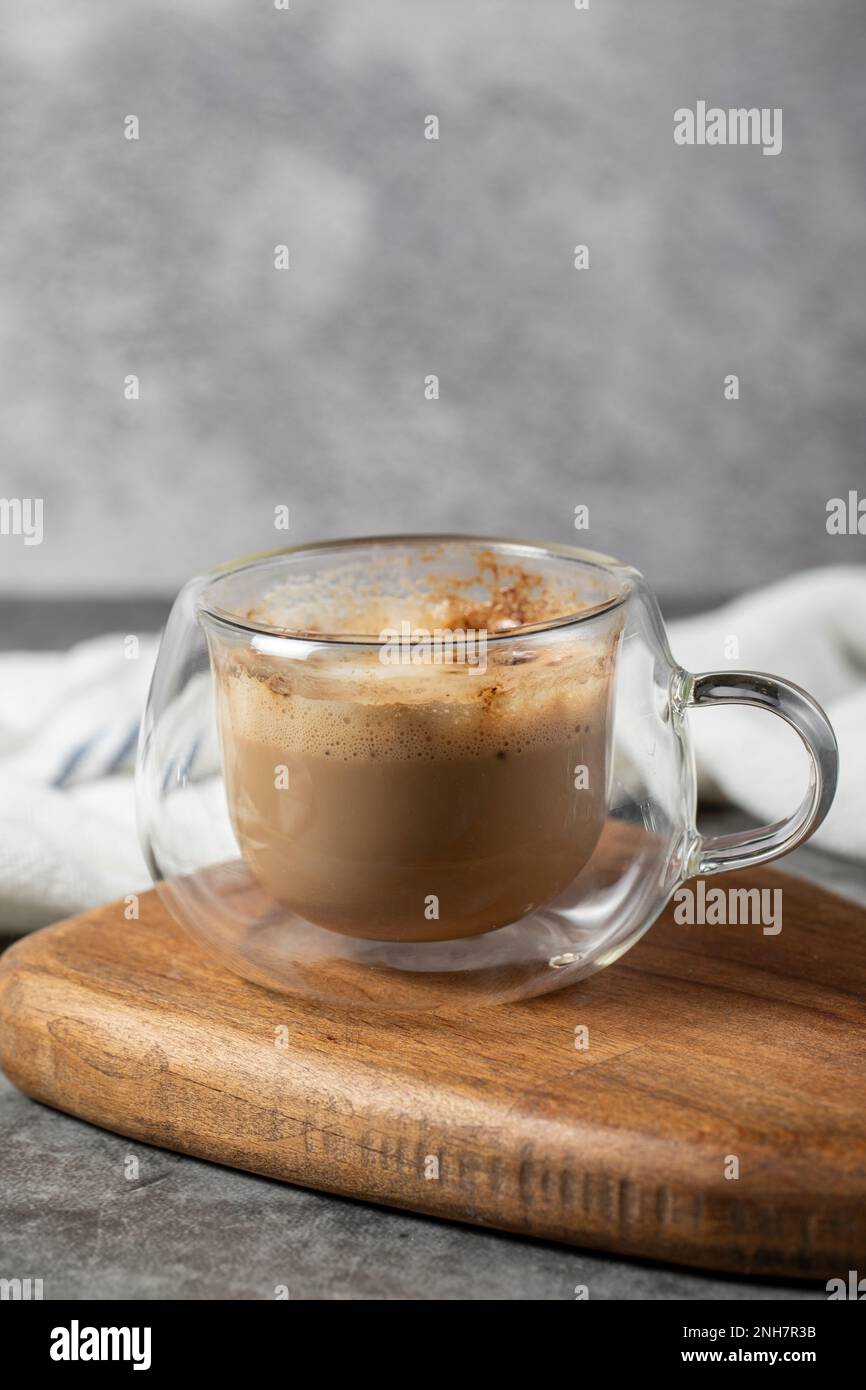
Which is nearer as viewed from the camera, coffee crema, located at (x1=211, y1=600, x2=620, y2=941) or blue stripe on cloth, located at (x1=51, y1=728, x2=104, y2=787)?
coffee crema, located at (x1=211, y1=600, x2=620, y2=941)

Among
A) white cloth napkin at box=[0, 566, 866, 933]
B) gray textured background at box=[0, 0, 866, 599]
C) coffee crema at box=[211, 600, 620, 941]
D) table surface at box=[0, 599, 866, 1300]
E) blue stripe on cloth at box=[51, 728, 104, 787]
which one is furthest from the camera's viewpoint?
gray textured background at box=[0, 0, 866, 599]

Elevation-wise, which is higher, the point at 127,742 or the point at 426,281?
the point at 426,281

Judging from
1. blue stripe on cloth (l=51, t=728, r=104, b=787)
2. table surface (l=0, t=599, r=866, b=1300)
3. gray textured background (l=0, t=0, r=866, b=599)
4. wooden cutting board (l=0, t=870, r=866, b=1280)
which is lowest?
table surface (l=0, t=599, r=866, b=1300)

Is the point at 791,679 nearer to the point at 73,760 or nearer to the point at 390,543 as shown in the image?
the point at 390,543

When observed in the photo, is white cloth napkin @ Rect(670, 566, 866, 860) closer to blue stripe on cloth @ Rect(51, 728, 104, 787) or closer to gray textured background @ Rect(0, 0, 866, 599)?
blue stripe on cloth @ Rect(51, 728, 104, 787)

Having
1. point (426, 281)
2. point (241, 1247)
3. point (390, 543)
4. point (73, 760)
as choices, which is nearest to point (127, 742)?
point (73, 760)

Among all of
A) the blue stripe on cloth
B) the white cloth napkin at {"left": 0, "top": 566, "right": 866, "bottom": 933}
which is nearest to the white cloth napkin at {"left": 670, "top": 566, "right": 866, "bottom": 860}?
the white cloth napkin at {"left": 0, "top": 566, "right": 866, "bottom": 933}

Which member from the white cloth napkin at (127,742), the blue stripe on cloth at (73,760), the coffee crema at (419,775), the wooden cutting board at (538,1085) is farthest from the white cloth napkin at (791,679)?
the blue stripe on cloth at (73,760)
